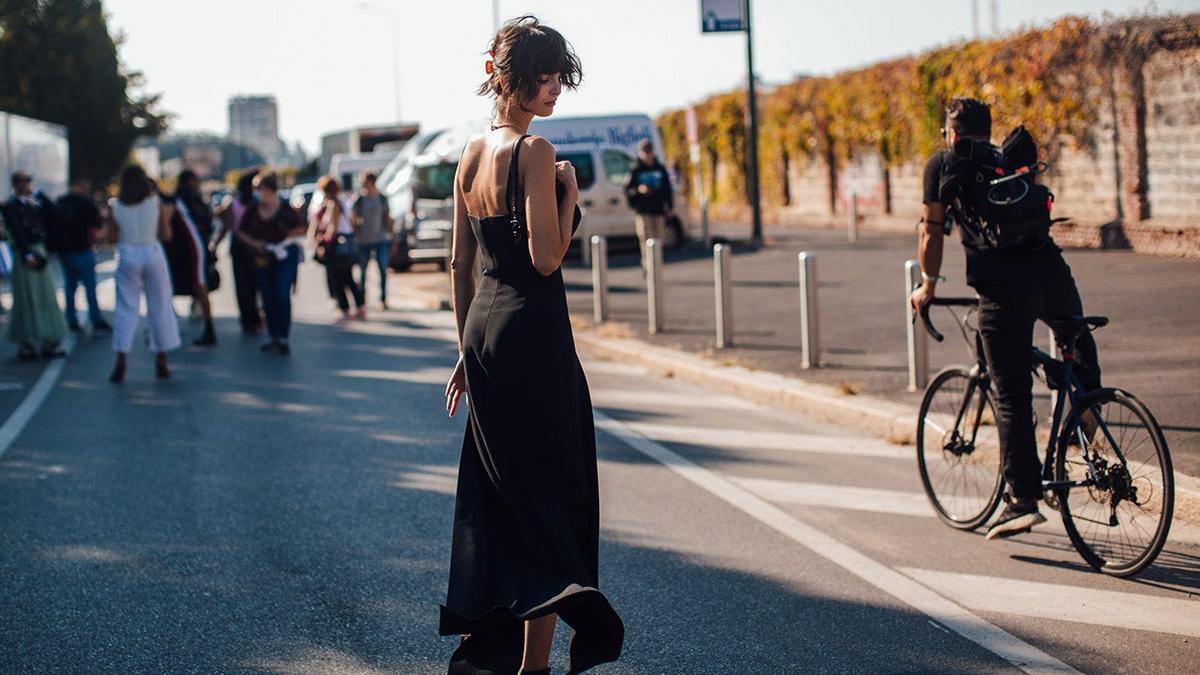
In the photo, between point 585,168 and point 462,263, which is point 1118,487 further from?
point 585,168

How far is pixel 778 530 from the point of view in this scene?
6.69 m

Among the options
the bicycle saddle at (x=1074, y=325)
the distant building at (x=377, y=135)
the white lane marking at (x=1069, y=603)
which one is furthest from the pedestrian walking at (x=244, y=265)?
the distant building at (x=377, y=135)

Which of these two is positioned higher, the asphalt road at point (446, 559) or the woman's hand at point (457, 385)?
the woman's hand at point (457, 385)

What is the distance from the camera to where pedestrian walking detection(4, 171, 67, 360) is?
15.4 meters

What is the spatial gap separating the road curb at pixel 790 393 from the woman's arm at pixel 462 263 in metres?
3.63

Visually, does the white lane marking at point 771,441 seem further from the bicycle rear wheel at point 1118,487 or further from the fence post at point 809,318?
the bicycle rear wheel at point 1118,487

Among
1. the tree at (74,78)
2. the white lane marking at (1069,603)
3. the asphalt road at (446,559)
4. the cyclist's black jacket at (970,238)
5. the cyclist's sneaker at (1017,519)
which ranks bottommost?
the white lane marking at (1069,603)

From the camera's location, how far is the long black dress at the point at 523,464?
409cm

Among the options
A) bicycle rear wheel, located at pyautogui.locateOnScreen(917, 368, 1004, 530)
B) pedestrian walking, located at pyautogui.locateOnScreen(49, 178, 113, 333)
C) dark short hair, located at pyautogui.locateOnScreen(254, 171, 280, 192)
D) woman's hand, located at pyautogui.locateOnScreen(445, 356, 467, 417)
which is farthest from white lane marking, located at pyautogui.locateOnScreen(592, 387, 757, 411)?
pedestrian walking, located at pyautogui.locateOnScreen(49, 178, 113, 333)

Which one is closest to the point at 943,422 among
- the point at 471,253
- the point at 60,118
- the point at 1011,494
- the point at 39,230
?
the point at 1011,494

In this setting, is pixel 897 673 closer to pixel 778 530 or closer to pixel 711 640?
pixel 711 640

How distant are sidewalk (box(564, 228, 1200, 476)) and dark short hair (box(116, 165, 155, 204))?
15.2 feet

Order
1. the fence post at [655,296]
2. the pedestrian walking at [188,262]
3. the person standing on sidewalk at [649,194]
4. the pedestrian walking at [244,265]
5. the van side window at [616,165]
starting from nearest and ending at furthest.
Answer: the fence post at [655,296] → the pedestrian walking at [188,262] → the pedestrian walking at [244,265] → the person standing on sidewalk at [649,194] → the van side window at [616,165]

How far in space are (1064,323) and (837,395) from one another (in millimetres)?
4080
